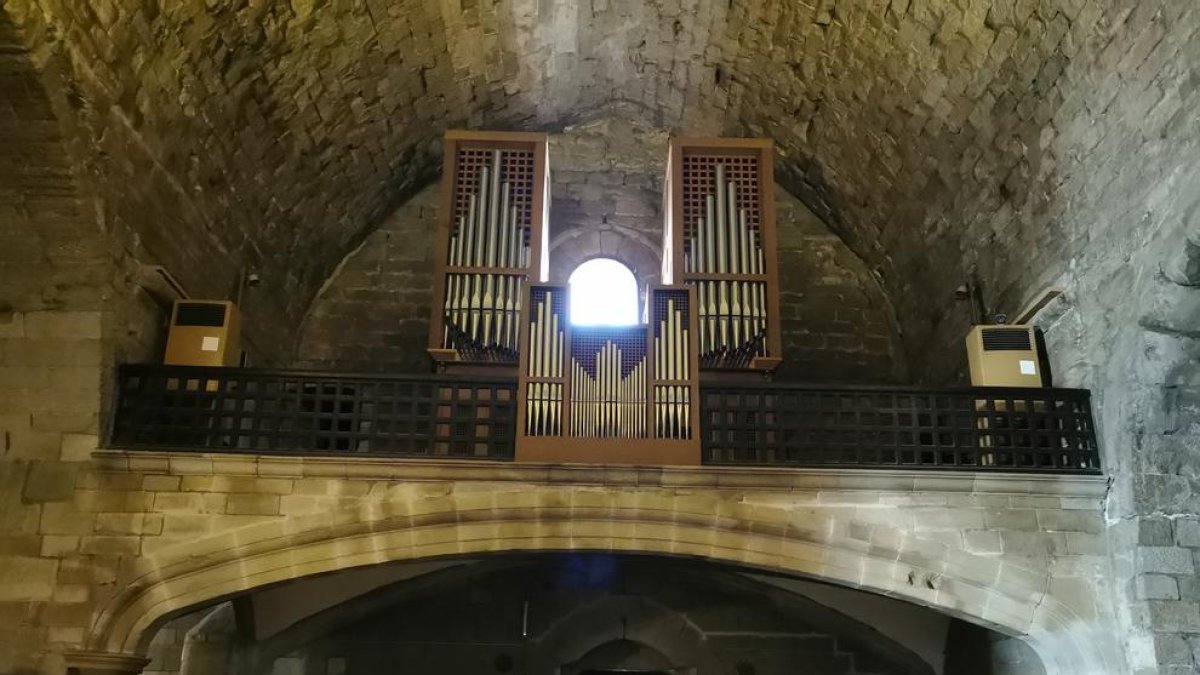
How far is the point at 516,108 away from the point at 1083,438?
579 cm

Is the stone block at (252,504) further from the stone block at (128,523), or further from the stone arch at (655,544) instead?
the stone block at (128,523)

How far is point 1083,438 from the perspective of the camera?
671 centimetres

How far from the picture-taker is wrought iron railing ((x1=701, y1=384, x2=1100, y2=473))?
6.68m

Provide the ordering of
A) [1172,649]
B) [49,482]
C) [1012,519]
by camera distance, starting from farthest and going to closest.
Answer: [1012,519], [49,482], [1172,649]

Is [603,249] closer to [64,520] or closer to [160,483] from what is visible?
[160,483]

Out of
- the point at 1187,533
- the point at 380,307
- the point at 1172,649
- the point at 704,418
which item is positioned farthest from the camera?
the point at 380,307

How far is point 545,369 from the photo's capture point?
6793 millimetres

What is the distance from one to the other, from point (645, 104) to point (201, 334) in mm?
4935

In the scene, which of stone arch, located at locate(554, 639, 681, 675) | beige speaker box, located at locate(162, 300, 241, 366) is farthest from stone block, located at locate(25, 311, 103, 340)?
stone arch, located at locate(554, 639, 681, 675)

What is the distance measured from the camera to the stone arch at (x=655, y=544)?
632 centimetres

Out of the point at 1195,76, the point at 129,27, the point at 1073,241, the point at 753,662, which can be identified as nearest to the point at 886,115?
the point at 1073,241

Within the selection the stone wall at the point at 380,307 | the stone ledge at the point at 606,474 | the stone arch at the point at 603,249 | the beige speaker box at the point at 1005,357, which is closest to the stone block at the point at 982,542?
the stone ledge at the point at 606,474

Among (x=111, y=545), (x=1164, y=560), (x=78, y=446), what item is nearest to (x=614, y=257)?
(x=78, y=446)

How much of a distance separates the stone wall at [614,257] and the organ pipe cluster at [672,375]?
2927 millimetres
